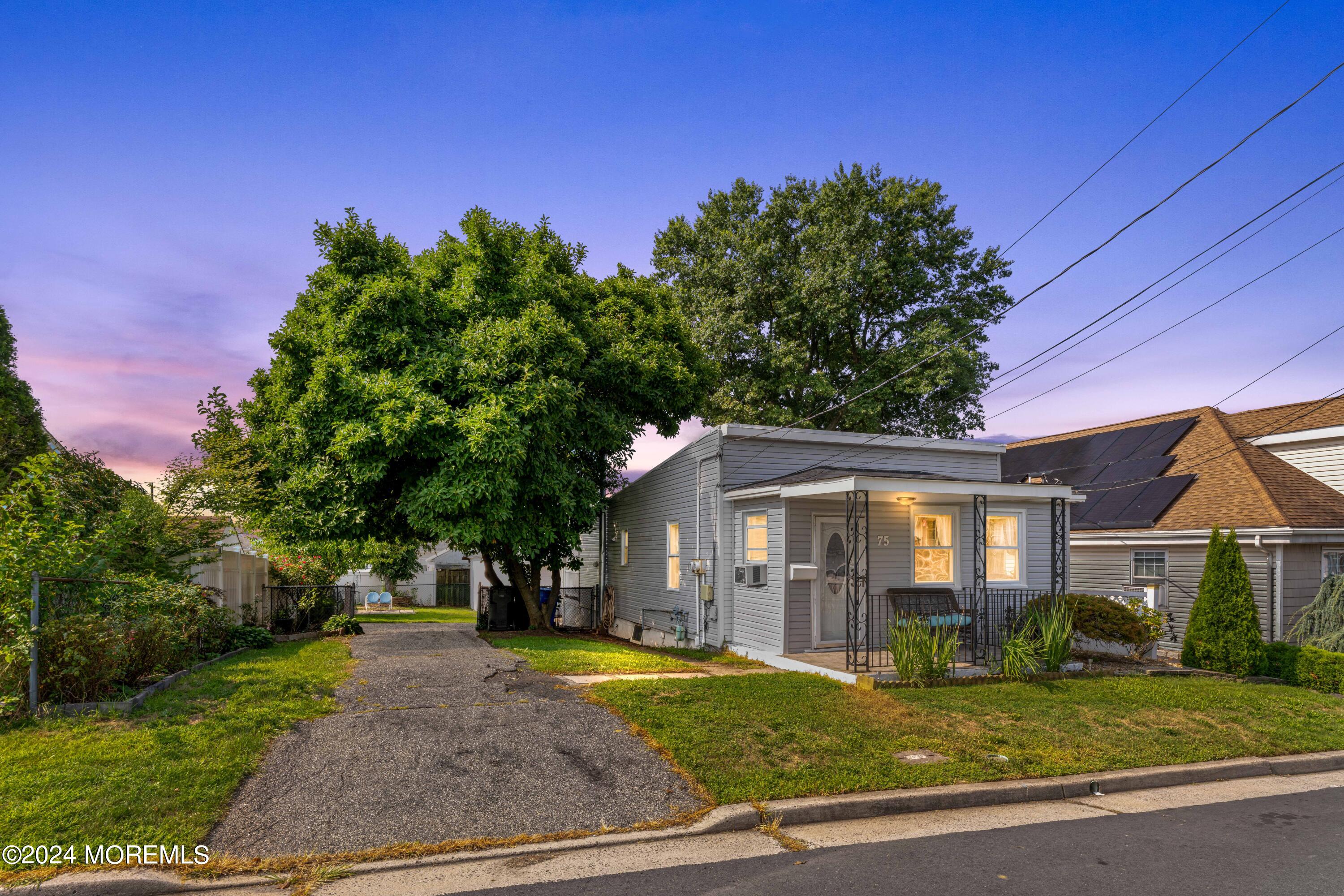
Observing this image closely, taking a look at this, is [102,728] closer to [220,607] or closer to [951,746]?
[220,607]

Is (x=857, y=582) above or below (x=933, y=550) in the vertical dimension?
below

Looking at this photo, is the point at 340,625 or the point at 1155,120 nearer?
the point at 1155,120

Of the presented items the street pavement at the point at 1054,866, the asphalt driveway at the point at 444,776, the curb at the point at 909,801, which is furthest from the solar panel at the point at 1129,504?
the asphalt driveway at the point at 444,776

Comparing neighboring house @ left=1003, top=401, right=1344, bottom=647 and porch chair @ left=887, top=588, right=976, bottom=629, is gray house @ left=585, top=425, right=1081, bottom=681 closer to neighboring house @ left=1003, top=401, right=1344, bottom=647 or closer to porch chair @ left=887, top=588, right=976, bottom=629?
porch chair @ left=887, top=588, right=976, bottom=629

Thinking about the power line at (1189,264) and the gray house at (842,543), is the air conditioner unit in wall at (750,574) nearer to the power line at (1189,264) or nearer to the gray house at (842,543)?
the gray house at (842,543)

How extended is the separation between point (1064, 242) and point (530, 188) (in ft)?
34.2

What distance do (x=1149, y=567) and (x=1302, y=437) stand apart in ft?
16.2

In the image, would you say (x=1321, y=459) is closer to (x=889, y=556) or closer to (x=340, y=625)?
(x=889, y=556)

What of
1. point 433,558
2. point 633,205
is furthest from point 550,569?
point 433,558

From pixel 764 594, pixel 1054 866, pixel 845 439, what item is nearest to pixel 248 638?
pixel 764 594

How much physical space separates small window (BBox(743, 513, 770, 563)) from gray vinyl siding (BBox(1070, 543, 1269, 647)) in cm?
810

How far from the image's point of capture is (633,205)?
15562mm

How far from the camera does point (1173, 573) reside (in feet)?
53.7

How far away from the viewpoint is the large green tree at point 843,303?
87.6 feet
